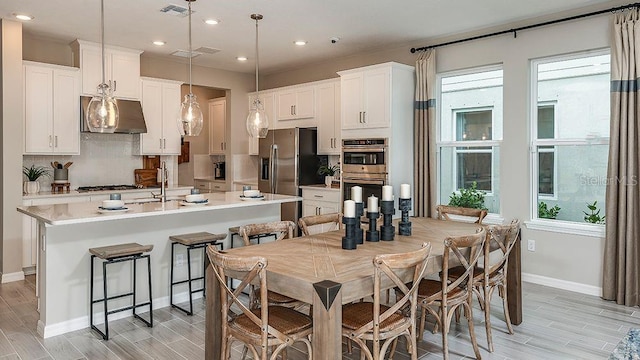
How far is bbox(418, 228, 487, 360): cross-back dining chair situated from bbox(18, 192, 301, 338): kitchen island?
2.09 m

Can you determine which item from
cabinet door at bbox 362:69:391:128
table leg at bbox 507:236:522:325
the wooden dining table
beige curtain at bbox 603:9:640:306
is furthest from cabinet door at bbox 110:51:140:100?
beige curtain at bbox 603:9:640:306

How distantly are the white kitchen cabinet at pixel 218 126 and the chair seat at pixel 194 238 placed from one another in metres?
3.99

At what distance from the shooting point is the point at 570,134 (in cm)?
472

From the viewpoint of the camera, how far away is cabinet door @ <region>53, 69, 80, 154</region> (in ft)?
18.2

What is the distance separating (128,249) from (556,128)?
439 cm

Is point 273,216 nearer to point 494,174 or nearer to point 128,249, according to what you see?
point 128,249

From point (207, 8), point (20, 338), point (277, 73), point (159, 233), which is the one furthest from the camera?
point (277, 73)

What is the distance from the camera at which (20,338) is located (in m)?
3.45

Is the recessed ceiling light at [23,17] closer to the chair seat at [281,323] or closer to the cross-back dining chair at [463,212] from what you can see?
the chair seat at [281,323]

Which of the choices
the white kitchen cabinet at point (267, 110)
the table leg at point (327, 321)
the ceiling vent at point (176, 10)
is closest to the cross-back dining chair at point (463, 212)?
the table leg at point (327, 321)

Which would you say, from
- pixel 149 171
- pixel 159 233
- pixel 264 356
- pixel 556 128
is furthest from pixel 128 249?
pixel 556 128

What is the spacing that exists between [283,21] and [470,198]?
3034 millimetres

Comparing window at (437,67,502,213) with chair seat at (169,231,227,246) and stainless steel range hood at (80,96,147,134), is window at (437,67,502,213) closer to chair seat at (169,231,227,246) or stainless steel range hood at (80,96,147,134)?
chair seat at (169,231,227,246)

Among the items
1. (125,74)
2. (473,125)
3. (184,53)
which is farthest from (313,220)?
(184,53)
